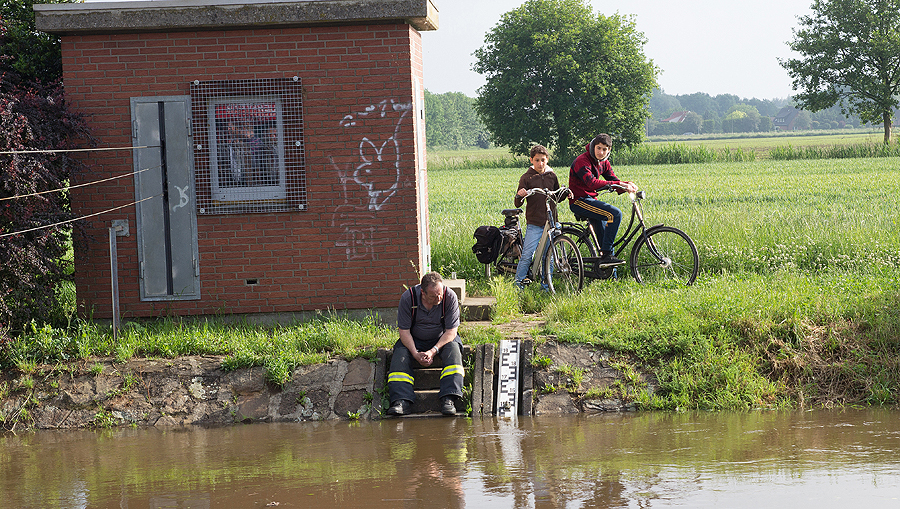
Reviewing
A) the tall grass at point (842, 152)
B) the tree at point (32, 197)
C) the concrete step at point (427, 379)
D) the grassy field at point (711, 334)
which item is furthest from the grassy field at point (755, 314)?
the tall grass at point (842, 152)

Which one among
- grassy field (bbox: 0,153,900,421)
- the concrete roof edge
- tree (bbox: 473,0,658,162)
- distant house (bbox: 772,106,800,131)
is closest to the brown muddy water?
grassy field (bbox: 0,153,900,421)

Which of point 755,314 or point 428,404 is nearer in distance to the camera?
point 428,404

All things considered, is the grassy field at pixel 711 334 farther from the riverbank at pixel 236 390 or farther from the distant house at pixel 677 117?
the distant house at pixel 677 117

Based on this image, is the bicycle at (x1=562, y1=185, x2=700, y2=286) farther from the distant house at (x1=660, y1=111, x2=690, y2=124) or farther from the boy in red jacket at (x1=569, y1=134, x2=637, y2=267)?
the distant house at (x1=660, y1=111, x2=690, y2=124)

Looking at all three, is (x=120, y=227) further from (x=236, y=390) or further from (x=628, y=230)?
(x=628, y=230)

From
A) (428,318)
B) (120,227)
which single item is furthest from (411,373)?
(120,227)

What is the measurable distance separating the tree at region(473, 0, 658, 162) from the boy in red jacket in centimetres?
5576

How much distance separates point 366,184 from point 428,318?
2275 mm

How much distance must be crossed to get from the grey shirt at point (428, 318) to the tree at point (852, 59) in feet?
210

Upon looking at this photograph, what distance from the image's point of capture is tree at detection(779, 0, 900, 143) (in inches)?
2516

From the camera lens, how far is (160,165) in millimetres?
9875

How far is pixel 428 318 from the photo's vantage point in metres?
8.48

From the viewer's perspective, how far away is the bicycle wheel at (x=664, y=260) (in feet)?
34.9

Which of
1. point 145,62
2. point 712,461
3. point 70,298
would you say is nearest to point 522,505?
point 712,461
